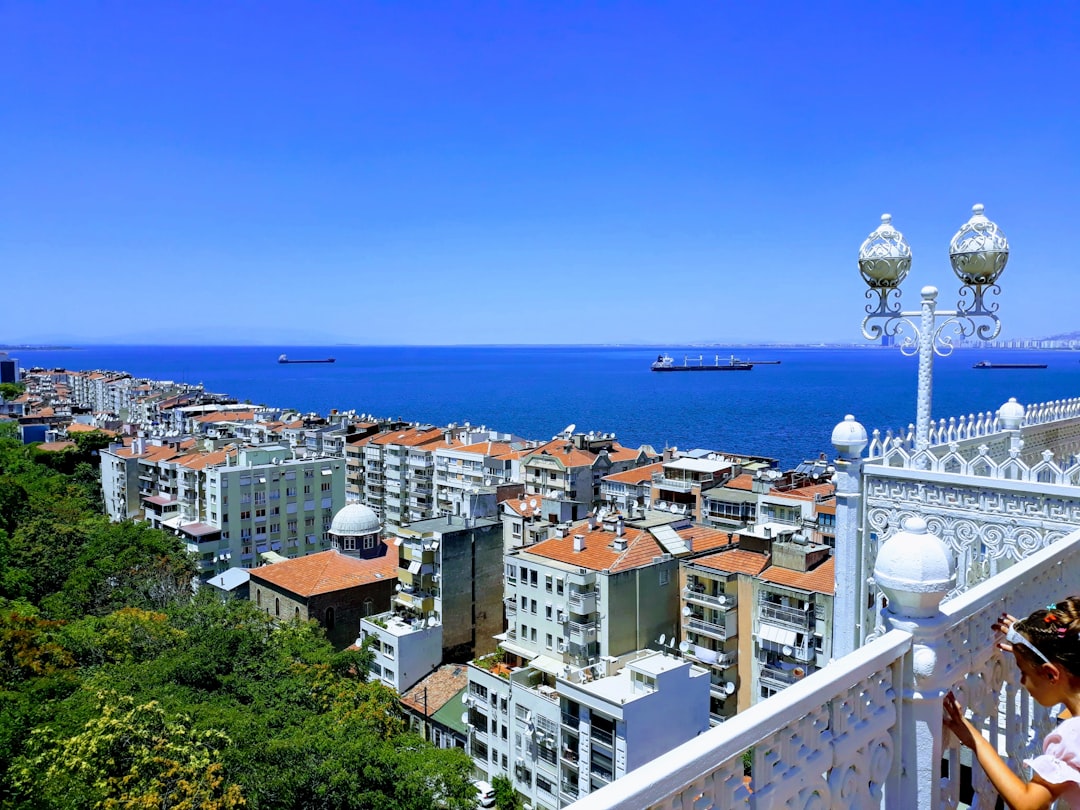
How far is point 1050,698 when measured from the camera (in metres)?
2.69

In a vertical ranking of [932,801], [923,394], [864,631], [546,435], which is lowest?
[546,435]

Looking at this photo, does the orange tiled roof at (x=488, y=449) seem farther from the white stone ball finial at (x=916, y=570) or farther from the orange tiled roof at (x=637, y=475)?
the white stone ball finial at (x=916, y=570)

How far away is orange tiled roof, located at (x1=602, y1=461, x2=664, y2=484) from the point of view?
1615 inches

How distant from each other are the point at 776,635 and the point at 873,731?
18.6m

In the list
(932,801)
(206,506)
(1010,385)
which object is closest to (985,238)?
(932,801)

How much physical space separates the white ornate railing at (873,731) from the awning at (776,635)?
17.2 meters

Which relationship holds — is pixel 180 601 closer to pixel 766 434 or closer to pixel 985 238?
pixel 985 238

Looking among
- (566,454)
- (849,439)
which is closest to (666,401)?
(566,454)

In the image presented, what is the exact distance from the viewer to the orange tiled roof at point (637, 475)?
41031 mm

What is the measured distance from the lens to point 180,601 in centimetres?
2672

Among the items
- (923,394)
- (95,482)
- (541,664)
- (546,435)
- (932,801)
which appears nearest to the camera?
(932,801)

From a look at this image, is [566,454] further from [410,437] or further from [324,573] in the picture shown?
[324,573]

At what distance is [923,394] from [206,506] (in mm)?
34796

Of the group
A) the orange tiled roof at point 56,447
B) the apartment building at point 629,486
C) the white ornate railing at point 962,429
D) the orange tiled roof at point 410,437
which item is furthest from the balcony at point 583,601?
the orange tiled roof at point 56,447
